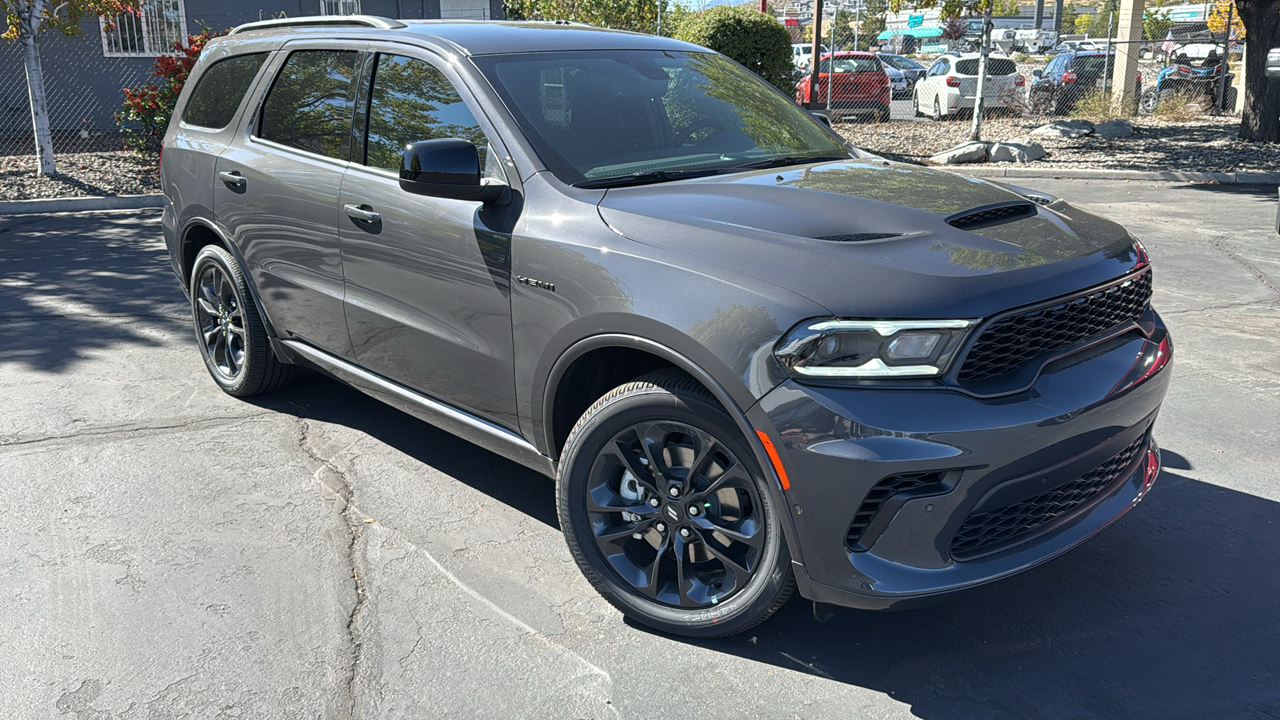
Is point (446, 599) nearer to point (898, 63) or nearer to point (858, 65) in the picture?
point (858, 65)

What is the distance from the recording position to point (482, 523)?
3.91 metres

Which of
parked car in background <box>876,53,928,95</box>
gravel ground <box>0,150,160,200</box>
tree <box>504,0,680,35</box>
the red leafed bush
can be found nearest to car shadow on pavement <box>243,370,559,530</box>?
the red leafed bush

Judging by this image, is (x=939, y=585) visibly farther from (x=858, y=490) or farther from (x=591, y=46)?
(x=591, y=46)

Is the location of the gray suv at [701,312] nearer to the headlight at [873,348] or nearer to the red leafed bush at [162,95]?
the headlight at [873,348]

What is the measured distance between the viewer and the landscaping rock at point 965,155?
14.2 m

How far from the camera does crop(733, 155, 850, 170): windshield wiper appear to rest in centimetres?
375

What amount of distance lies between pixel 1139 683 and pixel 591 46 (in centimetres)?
295

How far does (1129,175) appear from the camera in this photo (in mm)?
13023

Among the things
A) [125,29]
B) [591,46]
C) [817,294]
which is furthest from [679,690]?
[125,29]

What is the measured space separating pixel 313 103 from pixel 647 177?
1.74 m

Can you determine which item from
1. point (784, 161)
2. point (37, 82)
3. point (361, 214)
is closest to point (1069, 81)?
point (37, 82)

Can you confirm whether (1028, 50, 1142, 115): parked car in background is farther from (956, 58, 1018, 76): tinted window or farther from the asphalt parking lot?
the asphalt parking lot

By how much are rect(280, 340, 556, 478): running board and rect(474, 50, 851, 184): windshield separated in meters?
0.94

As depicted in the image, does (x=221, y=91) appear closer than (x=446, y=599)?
No
